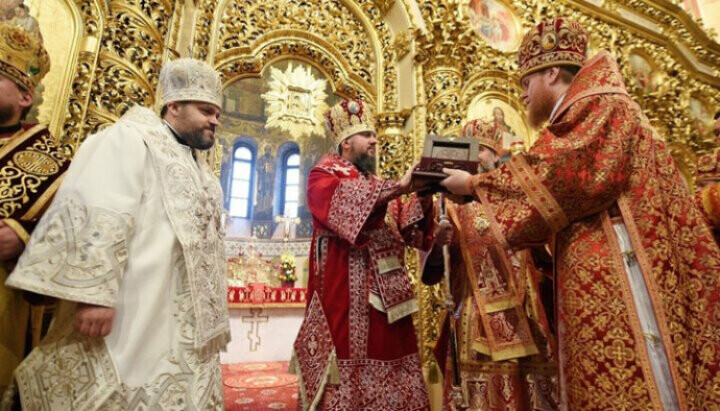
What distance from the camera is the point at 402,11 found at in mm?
5004

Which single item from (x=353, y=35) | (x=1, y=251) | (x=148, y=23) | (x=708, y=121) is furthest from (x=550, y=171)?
(x=708, y=121)

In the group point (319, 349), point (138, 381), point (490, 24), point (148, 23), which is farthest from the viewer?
point (490, 24)

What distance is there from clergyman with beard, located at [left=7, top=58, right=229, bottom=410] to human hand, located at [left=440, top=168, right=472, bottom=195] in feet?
3.55

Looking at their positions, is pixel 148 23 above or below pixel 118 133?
above

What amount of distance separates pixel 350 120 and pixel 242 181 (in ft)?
26.2

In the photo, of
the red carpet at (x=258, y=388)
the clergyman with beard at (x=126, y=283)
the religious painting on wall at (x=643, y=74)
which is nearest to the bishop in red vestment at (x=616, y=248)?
the clergyman with beard at (x=126, y=283)

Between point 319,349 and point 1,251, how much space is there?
1.50 meters

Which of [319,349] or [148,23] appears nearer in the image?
[319,349]

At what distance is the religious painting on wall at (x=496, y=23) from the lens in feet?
18.8

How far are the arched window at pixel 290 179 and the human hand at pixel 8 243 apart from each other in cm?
846

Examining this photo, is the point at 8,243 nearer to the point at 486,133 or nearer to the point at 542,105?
the point at 542,105

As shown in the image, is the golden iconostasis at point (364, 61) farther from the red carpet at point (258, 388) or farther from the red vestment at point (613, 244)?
the red vestment at point (613, 244)

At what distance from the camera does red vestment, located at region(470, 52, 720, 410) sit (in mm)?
1392

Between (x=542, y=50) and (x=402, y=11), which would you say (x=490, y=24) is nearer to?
(x=402, y=11)
